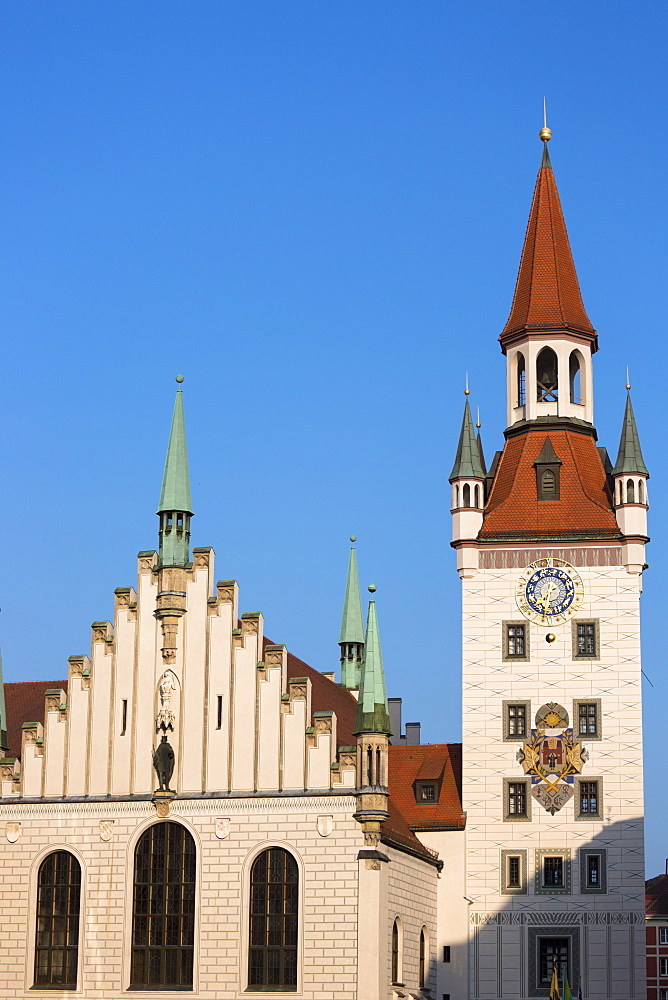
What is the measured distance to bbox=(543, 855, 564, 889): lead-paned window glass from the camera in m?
58.6

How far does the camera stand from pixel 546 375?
6581 centimetres

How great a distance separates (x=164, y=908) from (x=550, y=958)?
14.4m

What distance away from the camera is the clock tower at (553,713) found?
191ft

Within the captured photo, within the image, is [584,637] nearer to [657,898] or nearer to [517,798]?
[517,798]

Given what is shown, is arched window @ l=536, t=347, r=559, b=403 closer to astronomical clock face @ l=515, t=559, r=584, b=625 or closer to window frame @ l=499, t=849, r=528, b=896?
astronomical clock face @ l=515, t=559, r=584, b=625

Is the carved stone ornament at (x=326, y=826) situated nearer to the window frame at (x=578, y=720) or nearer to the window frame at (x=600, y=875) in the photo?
the window frame at (x=600, y=875)

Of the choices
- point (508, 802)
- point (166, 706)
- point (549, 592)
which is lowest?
point (508, 802)

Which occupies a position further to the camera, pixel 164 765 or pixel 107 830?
pixel 107 830

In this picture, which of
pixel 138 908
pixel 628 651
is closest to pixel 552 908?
pixel 628 651

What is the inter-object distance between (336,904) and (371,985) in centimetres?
260

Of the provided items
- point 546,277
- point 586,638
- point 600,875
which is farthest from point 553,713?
point 546,277

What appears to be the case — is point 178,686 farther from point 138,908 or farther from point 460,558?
point 460,558

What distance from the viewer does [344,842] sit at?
51031 millimetres

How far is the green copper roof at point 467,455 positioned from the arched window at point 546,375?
2.88 meters
